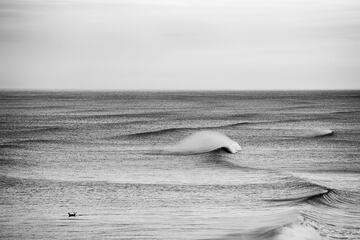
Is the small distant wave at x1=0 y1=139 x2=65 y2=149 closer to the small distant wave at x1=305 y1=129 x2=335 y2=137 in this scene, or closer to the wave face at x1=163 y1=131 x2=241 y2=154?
the wave face at x1=163 y1=131 x2=241 y2=154

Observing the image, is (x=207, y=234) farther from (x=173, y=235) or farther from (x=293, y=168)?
(x=293, y=168)

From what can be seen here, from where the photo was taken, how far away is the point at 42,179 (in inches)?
1281

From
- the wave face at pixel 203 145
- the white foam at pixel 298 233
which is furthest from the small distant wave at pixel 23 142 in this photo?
the white foam at pixel 298 233

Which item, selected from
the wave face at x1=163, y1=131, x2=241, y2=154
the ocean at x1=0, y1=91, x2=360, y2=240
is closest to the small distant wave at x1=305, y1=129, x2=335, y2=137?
the ocean at x1=0, y1=91, x2=360, y2=240

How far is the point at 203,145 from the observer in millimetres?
48906

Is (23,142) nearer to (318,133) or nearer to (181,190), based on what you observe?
(181,190)

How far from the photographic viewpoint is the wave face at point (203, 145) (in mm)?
47000

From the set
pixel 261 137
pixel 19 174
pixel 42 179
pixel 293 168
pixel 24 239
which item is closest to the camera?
pixel 24 239

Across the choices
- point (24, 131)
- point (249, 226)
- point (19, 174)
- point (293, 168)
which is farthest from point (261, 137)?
point (249, 226)

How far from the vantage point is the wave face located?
1850 inches

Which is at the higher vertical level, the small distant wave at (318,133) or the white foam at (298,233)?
the small distant wave at (318,133)

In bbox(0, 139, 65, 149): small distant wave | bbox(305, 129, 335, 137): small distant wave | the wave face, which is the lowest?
bbox(305, 129, 335, 137): small distant wave

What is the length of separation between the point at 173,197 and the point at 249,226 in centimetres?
619

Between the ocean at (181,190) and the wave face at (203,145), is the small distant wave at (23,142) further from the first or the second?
the wave face at (203,145)
